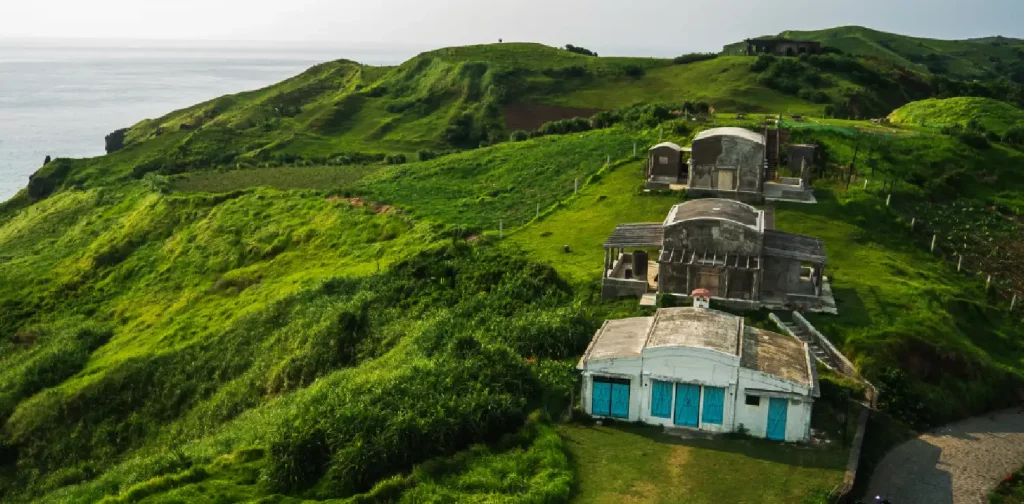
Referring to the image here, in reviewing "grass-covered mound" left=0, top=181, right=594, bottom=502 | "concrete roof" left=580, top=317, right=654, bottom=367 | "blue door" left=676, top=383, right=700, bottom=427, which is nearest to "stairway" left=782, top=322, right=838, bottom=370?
"concrete roof" left=580, top=317, right=654, bottom=367

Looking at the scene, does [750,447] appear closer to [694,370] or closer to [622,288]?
[694,370]

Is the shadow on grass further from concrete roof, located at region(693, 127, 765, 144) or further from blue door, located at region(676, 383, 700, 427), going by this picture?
concrete roof, located at region(693, 127, 765, 144)

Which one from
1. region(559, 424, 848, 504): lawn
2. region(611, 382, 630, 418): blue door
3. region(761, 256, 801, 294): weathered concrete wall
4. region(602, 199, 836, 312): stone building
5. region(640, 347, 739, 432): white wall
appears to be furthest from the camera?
region(761, 256, 801, 294): weathered concrete wall

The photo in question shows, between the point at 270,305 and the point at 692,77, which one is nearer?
the point at 270,305

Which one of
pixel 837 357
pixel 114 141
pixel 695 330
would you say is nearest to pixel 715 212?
pixel 837 357

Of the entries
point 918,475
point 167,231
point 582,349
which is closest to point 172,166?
point 167,231

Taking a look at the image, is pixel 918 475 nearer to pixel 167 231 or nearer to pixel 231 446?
pixel 231 446
